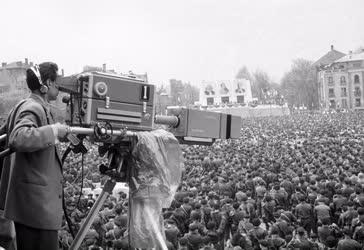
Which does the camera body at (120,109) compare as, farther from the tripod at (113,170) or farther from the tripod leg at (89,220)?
the tripod leg at (89,220)

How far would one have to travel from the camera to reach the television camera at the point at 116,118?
12.0ft

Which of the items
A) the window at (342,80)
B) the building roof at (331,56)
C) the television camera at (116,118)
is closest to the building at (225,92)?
the window at (342,80)

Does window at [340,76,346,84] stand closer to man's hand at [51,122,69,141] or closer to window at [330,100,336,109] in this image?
window at [330,100,336,109]

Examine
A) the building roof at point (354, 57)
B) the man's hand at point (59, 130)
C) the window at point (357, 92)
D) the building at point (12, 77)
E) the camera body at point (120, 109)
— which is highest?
the building roof at point (354, 57)

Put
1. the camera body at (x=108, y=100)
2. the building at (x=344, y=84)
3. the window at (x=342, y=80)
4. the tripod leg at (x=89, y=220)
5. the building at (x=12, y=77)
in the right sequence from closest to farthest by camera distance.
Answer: the camera body at (x=108, y=100), the tripod leg at (x=89, y=220), the building at (x=12, y=77), the building at (x=344, y=84), the window at (x=342, y=80)

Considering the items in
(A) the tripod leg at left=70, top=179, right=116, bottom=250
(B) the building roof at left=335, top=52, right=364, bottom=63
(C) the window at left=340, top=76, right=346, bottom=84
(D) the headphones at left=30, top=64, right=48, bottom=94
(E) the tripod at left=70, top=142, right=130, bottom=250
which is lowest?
(A) the tripod leg at left=70, top=179, right=116, bottom=250

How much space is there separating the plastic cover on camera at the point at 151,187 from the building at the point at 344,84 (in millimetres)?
95117

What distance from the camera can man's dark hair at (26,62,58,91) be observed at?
151 inches

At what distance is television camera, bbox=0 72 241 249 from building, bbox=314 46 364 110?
9499 cm

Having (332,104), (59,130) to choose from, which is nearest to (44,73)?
(59,130)

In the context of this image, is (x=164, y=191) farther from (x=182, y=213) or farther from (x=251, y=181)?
(x=251, y=181)

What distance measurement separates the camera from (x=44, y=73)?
152 inches

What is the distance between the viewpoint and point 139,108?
389 centimetres

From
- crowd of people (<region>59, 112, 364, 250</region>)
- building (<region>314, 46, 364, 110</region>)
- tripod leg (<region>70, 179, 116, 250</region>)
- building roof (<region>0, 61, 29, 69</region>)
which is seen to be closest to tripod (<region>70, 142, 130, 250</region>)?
tripod leg (<region>70, 179, 116, 250</region>)
